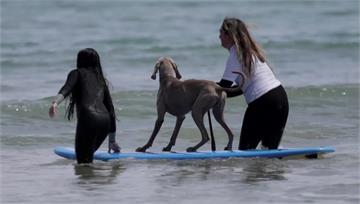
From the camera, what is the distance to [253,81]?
33.7 feet

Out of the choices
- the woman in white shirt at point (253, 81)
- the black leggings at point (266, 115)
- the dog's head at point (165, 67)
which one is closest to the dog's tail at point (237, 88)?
the woman in white shirt at point (253, 81)

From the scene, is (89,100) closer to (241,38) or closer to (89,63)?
(89,63)

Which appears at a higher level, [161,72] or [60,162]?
[161,72]

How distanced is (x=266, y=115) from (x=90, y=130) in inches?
62.9

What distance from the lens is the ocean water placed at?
934 cm

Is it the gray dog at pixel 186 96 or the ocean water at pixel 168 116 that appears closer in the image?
the ocean water at pixel 168 116

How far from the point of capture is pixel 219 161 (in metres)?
10.6

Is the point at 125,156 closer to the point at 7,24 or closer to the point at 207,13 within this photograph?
the point at 7,24

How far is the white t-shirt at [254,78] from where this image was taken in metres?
10.2

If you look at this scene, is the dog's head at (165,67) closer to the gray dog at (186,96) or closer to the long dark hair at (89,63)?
the gray dog at (186,96)

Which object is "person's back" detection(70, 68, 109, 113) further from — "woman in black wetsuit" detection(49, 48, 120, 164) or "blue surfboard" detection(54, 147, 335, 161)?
"blue surfboard" detection(54, 147, 335, 161)

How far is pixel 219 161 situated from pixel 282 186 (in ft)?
4.25

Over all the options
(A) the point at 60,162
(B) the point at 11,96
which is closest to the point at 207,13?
(B) the point at 11,96

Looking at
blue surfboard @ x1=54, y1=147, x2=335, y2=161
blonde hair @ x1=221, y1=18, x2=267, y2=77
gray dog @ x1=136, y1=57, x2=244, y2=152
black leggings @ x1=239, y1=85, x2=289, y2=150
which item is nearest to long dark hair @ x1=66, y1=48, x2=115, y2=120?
gray dog @ x1=136, y1=57, x2=244, y2=152
